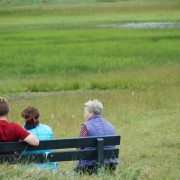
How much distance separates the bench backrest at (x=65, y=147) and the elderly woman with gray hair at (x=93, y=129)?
15 cm

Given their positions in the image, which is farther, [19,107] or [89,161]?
[19,107]

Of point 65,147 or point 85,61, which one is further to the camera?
point 85,61

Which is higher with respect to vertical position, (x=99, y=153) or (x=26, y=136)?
(x=26, y=136)

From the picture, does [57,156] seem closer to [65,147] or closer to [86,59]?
[65,147]

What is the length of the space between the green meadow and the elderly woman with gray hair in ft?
0.49

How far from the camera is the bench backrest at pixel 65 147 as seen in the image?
21.4 ft

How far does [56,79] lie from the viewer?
20312mm

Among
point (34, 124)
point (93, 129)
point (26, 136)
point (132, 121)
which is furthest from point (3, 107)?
point (132, 121)

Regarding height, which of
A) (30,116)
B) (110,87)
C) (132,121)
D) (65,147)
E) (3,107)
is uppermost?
(3,107)

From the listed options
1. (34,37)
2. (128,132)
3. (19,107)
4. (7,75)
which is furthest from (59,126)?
(34,37)

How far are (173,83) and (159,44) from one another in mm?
11981

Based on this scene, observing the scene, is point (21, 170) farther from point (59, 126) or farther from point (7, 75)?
point (7, 75)

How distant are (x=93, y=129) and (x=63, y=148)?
2.26ft

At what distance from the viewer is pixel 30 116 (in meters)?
7.18
